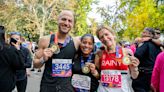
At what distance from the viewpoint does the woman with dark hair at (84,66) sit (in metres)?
4.77

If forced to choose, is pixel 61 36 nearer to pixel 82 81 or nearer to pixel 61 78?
pixel 61 78

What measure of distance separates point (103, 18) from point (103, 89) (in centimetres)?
2651

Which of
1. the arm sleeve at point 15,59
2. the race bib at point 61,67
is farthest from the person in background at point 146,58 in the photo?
the arm sleeve at point 15,59

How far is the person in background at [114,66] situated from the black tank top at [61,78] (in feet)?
1.43

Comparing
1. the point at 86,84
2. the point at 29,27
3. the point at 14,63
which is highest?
the point at 14,63

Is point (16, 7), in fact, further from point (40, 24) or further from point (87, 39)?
point (87, 39)

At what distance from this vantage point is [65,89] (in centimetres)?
470

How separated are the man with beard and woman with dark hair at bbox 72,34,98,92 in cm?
11

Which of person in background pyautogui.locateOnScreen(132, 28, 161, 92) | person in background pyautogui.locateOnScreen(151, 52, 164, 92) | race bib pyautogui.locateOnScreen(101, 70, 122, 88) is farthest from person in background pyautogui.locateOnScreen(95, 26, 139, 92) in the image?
person in background pyautogui.locateOnScreen(132, 28, 161, 92)

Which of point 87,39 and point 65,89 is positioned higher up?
point 87,39

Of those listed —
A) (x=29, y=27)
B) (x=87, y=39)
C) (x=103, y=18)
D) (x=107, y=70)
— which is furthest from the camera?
(x=29, y=27)

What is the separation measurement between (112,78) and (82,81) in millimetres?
581

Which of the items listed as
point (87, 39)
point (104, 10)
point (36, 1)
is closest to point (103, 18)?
point (104, 10)

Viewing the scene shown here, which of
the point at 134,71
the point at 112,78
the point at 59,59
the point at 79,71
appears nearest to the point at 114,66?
the point at 112,78
